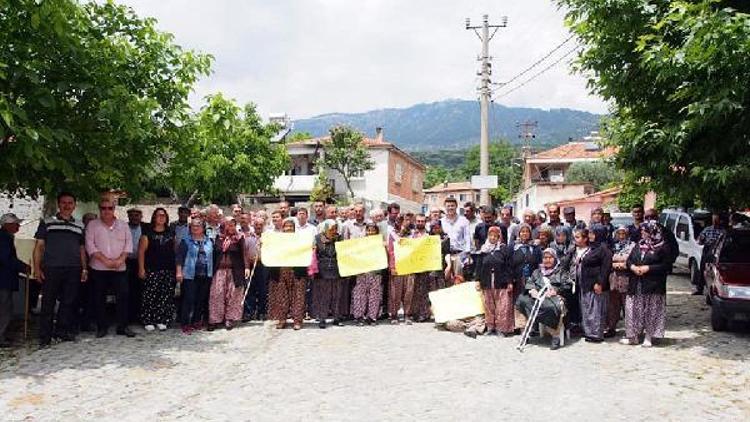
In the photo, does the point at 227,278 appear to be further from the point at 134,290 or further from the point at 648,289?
the point at 648,289

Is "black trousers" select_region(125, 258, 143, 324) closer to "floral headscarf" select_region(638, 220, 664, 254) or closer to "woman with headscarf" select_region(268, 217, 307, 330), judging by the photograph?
"woman with headscarf" select_region(268, 217, 307, 330)

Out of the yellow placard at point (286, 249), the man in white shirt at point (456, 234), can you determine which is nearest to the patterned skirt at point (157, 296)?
the yellow placard at point (286, 249)

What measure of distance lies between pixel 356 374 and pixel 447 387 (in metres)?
Answer: 1.15

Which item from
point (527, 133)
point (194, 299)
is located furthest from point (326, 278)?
point (527, 133)

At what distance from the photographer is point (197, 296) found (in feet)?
34.6

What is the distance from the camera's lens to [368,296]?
442 inches

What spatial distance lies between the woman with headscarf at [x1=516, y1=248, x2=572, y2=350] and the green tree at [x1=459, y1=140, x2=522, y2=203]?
7570 cm

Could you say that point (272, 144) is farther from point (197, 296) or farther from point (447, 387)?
point (447, 387)

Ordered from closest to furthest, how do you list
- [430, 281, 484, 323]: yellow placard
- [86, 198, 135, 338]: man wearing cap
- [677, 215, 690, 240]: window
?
[86, 198, 135, 338]: man wearing cap, [430, 281, 484, 323]: yellow placard, [677, 215, 690, 240]: window

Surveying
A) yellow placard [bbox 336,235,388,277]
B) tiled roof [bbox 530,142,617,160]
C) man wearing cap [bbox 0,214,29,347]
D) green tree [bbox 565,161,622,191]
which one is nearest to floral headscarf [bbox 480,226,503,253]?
yellow placard [bbox 336,235,388,277]

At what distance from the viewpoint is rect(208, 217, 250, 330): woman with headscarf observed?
10594 millimetres

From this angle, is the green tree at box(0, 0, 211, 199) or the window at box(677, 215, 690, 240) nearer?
the green tree at box(0, 0, 211, 199)

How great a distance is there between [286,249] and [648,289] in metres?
5.43

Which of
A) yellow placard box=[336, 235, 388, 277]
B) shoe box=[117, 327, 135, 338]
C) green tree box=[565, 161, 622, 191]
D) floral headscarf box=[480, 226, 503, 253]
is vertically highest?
green tree box=[565, 161, 622, 191]
